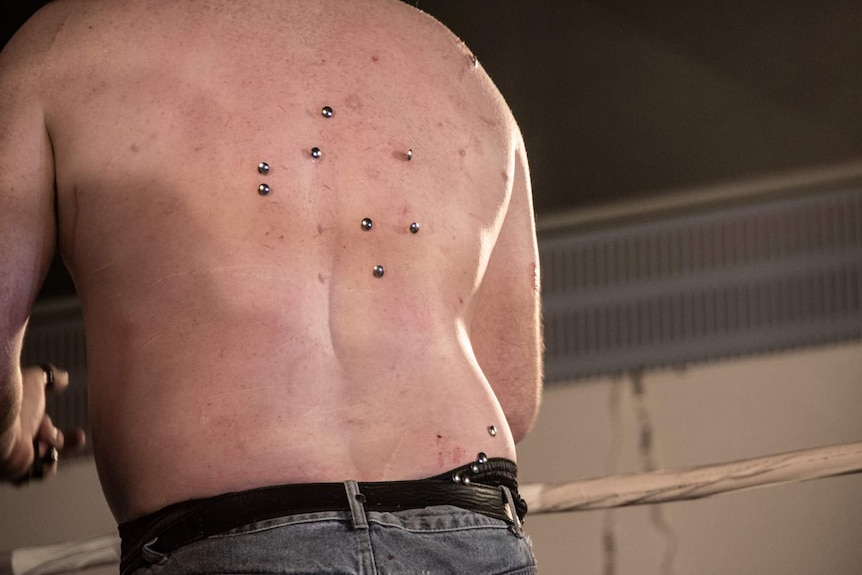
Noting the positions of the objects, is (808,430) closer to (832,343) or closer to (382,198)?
(832,343)

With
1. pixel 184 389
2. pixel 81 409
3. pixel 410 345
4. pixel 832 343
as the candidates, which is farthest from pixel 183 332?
pixel 81 409

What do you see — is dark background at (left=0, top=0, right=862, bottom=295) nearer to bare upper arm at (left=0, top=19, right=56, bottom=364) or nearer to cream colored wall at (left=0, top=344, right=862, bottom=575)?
cream colored wall at (left=0, top=344, right=862, bottom=575)

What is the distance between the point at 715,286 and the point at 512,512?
A: 1165mm

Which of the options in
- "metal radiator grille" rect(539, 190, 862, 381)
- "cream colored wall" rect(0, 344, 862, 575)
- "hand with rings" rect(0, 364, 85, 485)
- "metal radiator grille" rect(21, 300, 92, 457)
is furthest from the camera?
"metal radiator grille" rect(21, 300, 92, 457)

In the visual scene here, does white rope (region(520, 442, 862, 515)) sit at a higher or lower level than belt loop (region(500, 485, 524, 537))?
lower

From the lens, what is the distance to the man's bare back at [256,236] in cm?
79

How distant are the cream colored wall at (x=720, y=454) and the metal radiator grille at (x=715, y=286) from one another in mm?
50

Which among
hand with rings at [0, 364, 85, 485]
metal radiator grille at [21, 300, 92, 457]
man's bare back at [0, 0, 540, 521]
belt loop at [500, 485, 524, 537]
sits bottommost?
metal radiator grille at [21, 300, 92, 457]

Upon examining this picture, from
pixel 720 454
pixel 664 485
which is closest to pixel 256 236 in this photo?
pixel 664 485

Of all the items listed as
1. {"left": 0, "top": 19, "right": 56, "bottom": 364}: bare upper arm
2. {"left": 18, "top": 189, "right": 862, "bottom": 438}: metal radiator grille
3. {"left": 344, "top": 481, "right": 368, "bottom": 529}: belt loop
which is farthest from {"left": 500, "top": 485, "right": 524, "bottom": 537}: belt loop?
{"left": 18, "top": 189, "right": 862, "bottom": 438}: metal radiator grille

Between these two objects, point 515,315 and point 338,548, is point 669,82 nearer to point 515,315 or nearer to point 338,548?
point 515,315

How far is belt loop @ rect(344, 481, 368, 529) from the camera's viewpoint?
Result: 0.75m

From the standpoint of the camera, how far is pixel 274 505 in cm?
75

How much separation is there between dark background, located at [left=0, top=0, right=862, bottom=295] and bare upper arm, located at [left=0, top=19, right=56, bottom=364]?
3.62ft
